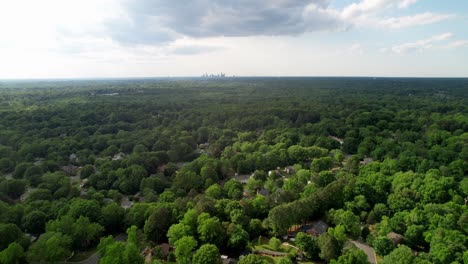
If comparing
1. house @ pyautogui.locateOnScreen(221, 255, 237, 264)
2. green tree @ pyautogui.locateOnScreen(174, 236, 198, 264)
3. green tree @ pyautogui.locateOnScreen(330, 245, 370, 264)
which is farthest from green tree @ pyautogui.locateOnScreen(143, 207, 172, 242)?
green tree @ pyautogui.locateOnScreen(330, 245, 370, 264)

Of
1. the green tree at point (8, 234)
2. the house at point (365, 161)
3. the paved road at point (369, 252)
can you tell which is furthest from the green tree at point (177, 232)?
the house at point (365, 161)

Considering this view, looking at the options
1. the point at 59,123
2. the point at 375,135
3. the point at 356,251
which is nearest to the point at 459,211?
the point at 356,251

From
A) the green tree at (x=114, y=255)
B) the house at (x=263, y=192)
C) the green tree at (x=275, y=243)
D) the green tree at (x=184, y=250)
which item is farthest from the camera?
the house at (x=263, y=192)

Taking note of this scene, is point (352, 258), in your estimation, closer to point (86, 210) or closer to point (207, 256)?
point (207, 256)

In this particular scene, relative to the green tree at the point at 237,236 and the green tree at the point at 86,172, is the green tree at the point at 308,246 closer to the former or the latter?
the green tree at the point at 237,236

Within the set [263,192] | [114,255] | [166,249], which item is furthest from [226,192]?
[114,255]

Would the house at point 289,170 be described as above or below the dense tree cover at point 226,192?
below
